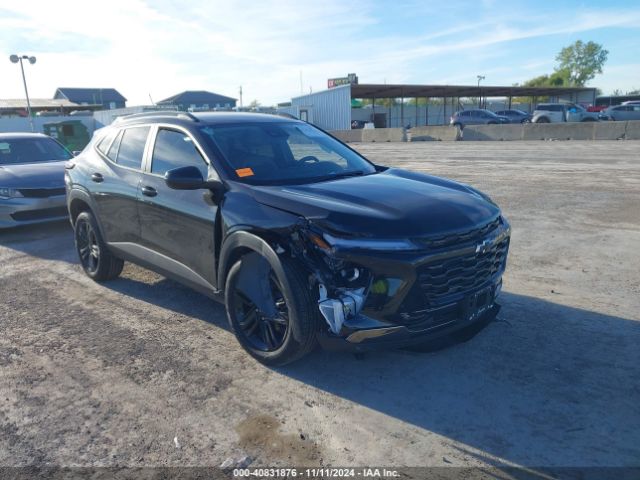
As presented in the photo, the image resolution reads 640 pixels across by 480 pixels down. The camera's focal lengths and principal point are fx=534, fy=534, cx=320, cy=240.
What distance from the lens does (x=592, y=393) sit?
342 centimetres

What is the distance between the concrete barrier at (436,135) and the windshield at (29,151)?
2522 cm

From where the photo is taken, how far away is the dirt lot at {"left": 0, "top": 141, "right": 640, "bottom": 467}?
2984 millimetres

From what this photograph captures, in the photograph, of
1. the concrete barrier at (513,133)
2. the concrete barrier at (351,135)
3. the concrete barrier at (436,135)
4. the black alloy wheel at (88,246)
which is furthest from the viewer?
the concrete barrier at (351,135)

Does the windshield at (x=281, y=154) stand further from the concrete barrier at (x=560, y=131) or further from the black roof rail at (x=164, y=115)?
the concrete barrier at (x=560, y=131)

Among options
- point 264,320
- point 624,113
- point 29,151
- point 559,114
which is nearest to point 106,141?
point 264,320

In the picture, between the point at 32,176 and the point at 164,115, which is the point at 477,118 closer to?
the point at 32,176

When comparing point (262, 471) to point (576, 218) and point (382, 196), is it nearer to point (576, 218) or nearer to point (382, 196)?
point (382, 196)

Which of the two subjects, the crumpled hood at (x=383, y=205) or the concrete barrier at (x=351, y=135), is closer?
the crumpled hood at (x=383, y=205)

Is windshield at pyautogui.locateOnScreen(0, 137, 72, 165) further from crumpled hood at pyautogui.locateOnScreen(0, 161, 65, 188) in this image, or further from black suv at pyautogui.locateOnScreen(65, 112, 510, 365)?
black suv at pyautogui.locateOnScreen(65, 112, 510, 365)

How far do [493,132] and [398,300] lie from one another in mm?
29502

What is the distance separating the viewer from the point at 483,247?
12.0ft

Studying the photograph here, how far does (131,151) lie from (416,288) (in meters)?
3.37

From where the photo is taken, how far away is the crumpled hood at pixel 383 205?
338 centimetres

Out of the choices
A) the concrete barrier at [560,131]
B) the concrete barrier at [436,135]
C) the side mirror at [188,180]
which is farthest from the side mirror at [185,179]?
the concrete barrier at [436,135]
